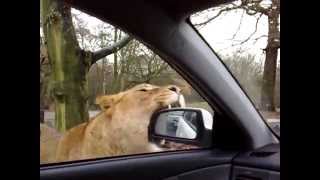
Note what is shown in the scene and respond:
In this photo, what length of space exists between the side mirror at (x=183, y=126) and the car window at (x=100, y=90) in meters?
0.02

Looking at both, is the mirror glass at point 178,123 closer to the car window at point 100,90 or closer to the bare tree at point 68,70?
the car window at point 100,90

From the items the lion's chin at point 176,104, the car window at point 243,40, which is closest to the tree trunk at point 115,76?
the lion's chin at point 176,104

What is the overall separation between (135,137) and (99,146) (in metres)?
0.21

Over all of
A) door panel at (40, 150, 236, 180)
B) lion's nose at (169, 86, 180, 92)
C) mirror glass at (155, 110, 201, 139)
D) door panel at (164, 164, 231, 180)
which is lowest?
door panel at (164, 164, 231, 180)

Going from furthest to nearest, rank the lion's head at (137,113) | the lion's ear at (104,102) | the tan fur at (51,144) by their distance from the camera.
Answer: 1. the lion's ear at (104,102)
2. the lion's head at (137,113)
3. the tan fur at (51,144)

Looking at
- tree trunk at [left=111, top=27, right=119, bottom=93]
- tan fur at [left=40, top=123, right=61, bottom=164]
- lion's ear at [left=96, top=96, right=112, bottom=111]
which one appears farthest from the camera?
tree trunk at [left=111, top=27, right=119, bottom=93]

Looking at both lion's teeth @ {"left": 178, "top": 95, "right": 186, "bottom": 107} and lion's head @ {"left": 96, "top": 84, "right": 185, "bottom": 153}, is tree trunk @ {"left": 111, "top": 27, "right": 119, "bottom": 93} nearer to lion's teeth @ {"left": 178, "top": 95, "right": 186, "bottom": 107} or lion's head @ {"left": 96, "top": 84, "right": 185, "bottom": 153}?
lion's head @ {"left": 96, "top": 84, "right": 185, "bottom": 153}

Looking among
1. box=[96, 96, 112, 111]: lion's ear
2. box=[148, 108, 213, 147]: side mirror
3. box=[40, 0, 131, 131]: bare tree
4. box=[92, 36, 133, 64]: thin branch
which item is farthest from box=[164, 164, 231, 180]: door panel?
box=[92, 36, 133, 64]: thin branch

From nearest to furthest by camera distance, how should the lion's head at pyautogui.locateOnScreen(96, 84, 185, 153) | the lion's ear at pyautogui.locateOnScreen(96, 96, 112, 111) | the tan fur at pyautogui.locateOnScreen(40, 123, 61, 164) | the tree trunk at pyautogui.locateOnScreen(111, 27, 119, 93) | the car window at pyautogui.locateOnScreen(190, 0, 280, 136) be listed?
1. the tan fur at pyautogui.locateOnScreen(40, 123, 61, 164)
2. the car window at pyautogui.locateOnScreen(190, 0, 280, 136)
3. the lion's head at pyautogui.locateOnScreen(96, 84, 185, 153)
4. the lion's ear at pyautogui.locateOnScreen(96, 96, 112, 111)
5. the tree trunk at pyautogui.locateOnScreen(111, 27, 119, 93)

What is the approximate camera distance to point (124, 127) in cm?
291

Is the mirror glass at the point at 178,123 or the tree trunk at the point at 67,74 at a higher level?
the tree trunk at the point at 67,74

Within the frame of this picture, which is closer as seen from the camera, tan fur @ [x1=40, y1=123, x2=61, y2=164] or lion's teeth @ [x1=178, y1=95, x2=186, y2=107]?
tan fur @ [x1=40, y1=123, x2=61, y2=164]

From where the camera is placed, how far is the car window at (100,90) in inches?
111

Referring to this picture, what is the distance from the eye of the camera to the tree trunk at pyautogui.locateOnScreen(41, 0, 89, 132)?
10.2 feet
